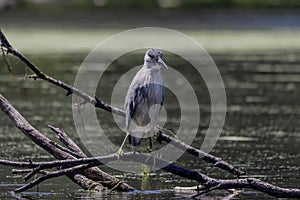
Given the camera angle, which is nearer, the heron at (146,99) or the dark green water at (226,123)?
the heron at (146,99)

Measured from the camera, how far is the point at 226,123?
16625 mm

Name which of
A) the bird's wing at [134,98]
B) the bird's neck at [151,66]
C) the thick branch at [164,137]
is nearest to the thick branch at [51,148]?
the thick branch at [164,137]

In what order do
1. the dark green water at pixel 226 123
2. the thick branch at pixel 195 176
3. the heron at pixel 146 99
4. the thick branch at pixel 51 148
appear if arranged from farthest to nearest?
the dark green water at pixel 226 123 < the thick branch at pixel 51 148 < the heron at pixel 146 99 < the thick branch at pixel 195 176

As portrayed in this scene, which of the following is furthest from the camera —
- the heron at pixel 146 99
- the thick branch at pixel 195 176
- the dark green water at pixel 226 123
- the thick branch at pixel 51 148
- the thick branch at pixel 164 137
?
the dark green water at pixel 226 123

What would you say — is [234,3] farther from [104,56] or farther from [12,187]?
[12,187]

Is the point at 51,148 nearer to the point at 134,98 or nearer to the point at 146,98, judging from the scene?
the point at 134,98

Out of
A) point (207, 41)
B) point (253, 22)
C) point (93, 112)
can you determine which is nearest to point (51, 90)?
point (93, 112)

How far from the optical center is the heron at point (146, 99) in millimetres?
10172

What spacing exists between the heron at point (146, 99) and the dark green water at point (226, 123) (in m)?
0.76

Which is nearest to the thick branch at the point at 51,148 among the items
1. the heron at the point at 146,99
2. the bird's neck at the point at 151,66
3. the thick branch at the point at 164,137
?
the thick branch at the point at 164,137

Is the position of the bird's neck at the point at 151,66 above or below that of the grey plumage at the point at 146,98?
above

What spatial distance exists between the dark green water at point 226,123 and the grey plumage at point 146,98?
0.77 meters

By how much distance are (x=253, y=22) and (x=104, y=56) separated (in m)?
16.5

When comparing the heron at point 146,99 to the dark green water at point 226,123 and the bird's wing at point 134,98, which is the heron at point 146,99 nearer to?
the bird's wing at point 134,98
